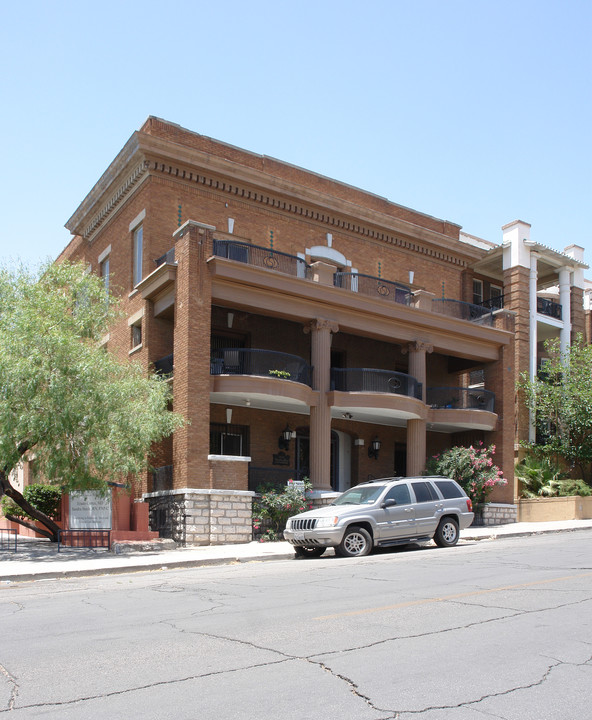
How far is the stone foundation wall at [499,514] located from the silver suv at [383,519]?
8468 millimetres

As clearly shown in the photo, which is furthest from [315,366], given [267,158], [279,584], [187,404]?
[279,584]

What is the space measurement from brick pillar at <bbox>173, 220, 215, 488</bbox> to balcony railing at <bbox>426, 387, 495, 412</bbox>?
30.3 ft

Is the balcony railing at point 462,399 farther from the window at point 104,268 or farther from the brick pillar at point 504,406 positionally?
the window at point 104,268

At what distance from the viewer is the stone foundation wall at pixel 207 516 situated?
2011 cm

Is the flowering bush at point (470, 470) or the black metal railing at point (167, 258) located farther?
the flowering bush at point (470, 470)

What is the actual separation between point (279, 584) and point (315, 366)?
1284 cm

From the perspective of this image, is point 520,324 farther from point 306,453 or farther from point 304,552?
point 304,552

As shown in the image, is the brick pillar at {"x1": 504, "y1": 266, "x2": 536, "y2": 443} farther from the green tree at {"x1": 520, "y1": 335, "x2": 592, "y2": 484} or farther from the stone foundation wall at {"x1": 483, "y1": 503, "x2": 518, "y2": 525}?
the stone foundation wall at {"x1": 483, "y1": 503, "x2": 518, "y2": 525}

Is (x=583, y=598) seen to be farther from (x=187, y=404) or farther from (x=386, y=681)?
(x=187, y=404)

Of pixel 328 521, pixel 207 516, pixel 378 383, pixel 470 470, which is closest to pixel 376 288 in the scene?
pixel 378 383

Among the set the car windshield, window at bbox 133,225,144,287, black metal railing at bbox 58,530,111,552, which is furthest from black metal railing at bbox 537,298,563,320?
black metal railing at bbox 58,530,111,552

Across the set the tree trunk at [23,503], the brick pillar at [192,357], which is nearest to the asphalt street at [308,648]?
the tree trunk at [23,503]

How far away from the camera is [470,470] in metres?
25.3

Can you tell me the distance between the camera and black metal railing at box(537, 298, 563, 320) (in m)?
33.8
